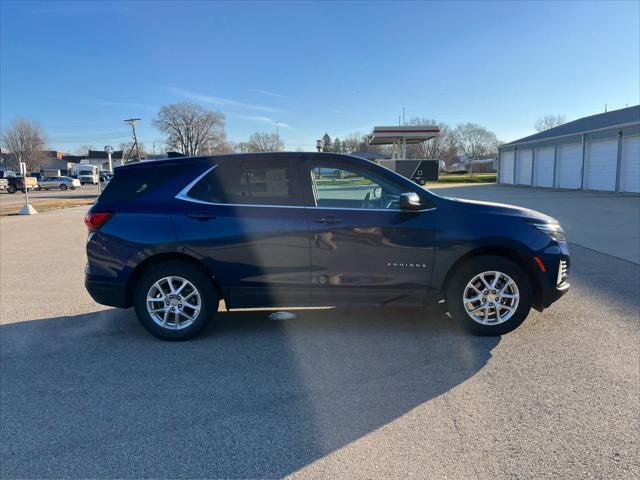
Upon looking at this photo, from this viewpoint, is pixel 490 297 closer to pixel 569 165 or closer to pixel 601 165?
pixel 601 165

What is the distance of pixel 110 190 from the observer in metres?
4.45

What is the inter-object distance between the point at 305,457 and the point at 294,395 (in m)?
0.74

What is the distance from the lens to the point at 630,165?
23422 mm

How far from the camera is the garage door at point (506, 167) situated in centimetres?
3815

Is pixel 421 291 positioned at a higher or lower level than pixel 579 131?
lower

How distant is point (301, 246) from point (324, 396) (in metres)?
1.48

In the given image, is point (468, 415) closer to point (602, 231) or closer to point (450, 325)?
point (450, 325)

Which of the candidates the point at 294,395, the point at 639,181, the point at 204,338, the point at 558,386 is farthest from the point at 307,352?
the point at 639,181

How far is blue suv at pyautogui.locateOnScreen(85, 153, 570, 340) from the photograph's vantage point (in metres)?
4.24

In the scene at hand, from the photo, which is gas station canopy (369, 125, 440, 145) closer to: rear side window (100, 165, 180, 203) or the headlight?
the headlight

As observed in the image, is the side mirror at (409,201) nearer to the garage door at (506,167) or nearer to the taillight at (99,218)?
the taillight at (99,218)

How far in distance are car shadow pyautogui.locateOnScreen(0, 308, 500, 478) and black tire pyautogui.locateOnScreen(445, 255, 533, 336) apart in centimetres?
14

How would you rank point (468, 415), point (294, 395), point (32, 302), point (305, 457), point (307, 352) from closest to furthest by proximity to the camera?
point (305, 457) → point (468, 415) → point (294, 395) → point (307, 352) → point (32, 302)

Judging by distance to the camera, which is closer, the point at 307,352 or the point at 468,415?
the point at 468,415
